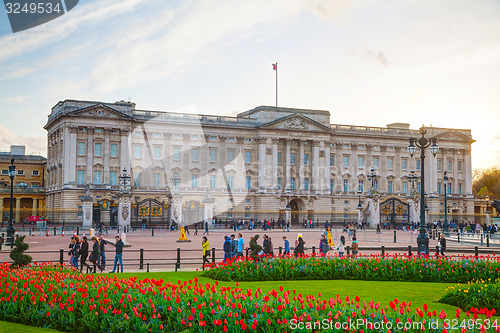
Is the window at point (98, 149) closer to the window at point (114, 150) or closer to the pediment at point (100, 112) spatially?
the window at point (114, 150)

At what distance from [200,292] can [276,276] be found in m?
7.65

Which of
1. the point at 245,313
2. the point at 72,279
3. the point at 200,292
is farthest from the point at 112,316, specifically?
the point at 72,279

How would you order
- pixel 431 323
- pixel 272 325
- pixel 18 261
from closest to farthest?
pixel 431 323, pixel 272 325, pixel 18 261

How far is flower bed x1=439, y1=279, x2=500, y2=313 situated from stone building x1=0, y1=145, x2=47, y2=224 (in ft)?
240

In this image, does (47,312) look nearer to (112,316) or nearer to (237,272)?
(112,316)

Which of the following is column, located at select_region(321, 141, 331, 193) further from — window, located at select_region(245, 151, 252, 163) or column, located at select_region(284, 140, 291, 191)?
window, located at select_region(245, 151, 252, 163)

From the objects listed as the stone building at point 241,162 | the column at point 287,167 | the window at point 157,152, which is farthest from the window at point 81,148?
the column at point 287,167

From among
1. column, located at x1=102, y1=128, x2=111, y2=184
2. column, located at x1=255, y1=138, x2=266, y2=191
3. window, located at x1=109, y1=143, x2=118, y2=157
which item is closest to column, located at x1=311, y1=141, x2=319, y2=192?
column, located at x1=255, y1=138, x2=266, y2=191

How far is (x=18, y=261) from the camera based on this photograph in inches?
802

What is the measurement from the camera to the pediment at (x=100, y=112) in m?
77.7

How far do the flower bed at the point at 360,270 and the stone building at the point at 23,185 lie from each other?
2566 inches

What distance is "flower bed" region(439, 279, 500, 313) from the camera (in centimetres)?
1465

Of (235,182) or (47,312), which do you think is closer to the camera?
(47,312)

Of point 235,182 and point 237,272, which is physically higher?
point 235,182
